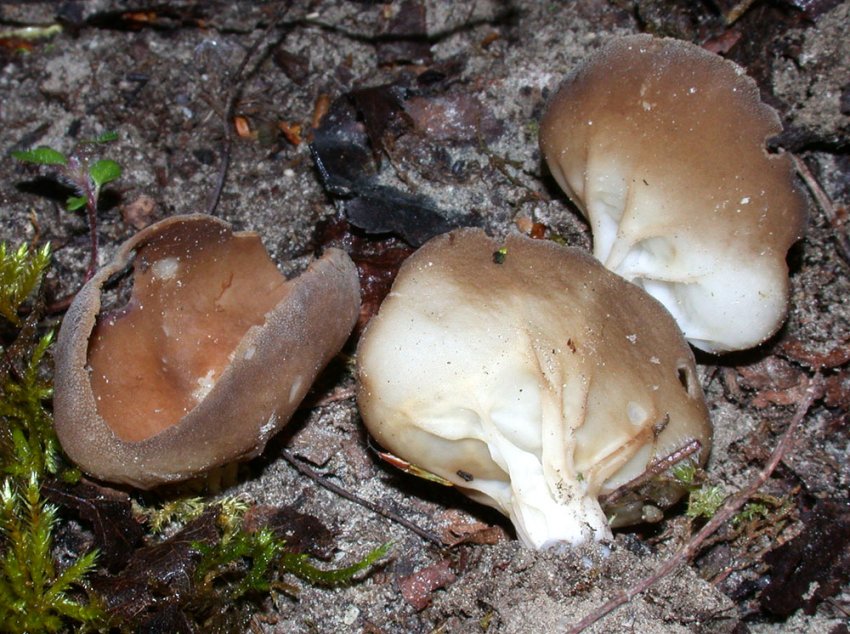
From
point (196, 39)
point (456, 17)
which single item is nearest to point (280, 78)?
point (196, 39)

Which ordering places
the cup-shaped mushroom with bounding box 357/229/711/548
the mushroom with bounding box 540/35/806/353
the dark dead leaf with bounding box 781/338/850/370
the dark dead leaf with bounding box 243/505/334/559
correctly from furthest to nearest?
the dark dead leaf with bounding box 781/338/850/370 → the dark dead leaf with bounding box 243/505/334/559 → the mushroom with bounding box 540/35/806/353 → the cup-shaped mushroom with bounding box 357/229/711/548

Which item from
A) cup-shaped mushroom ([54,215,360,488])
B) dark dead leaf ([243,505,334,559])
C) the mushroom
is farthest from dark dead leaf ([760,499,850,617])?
cup-shaped mushroom ([54,215,360,488])

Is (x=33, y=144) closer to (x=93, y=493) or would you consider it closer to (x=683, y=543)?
(x=93, y=493)

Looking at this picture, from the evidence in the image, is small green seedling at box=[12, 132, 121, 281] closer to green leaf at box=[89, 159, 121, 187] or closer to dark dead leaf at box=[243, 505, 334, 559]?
green leaf at box=[89, 159, 121, 187]

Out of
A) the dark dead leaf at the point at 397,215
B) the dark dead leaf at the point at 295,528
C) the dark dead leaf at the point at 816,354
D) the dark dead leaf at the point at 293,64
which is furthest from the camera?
the dark dead leaf at the point at 293,64

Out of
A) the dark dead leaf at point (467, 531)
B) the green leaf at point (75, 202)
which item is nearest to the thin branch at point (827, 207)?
the dark dead leaf at point (467, 531)

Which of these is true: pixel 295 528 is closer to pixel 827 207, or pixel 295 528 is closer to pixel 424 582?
pixel 424 582

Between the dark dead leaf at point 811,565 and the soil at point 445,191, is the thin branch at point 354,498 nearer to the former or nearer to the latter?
the soil at point 445,191
